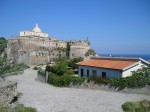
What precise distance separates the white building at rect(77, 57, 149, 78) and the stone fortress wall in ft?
71.4

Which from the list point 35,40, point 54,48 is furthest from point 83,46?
point 35,40

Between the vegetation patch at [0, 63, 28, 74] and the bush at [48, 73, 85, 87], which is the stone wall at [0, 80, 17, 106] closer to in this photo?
the bush at [48, 73, 85, 87]

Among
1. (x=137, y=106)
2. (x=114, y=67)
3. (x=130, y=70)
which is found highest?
(x=114, y=67)

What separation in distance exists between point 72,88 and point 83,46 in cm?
2820

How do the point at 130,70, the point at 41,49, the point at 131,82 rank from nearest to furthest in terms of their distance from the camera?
the point at 131,82 → the point at 130,70 → the point at 41,49

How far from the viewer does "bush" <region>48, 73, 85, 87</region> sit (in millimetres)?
25469

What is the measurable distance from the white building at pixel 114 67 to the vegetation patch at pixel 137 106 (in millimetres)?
6500

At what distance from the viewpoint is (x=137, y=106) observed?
1719 centimetres

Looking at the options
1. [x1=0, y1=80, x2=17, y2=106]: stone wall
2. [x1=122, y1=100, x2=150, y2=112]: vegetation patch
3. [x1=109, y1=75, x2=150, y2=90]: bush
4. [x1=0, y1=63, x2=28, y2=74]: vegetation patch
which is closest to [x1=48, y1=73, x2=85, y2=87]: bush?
[x1=109, y1=75, x2=150, y2=90]: bush

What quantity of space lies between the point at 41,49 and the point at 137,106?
4169 centimetres

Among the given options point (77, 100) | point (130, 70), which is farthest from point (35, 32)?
point (77, 100)

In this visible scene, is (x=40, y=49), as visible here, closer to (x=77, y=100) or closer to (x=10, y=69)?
(x=10, y=69)

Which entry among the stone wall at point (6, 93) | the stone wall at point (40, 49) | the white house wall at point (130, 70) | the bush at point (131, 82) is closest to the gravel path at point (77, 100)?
the bush at point (131, 82)

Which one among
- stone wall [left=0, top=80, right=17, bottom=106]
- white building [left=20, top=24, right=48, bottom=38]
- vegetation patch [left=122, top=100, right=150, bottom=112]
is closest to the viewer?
stone wall [left=0, top=80, right=17, bottom=106]
